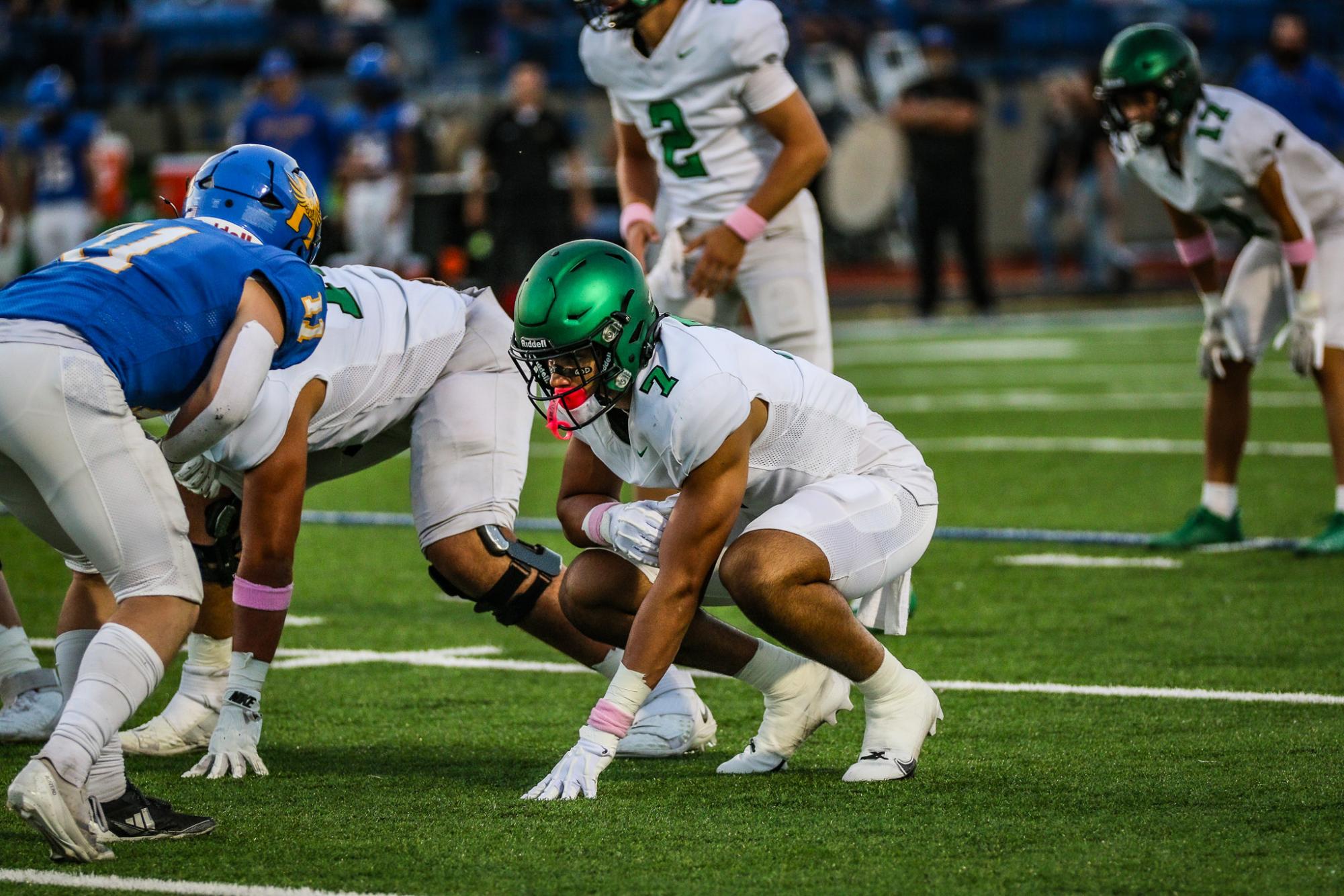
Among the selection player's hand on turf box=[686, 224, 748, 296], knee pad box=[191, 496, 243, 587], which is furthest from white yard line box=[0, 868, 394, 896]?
player's hand on turf box=[686, 224, 748, 296]

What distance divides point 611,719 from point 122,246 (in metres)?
1.30

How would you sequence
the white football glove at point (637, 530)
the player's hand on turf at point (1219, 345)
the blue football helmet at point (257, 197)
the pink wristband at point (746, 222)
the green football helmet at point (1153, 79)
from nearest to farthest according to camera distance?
the white football glove at point (637, 530), the blue football helmet at point (257, 197), the pink wristband at point (746, 222), the green football helmet at point (1153, 79), the player's hand on turf at point (1219, 345)

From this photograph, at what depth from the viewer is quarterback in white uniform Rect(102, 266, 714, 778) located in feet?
14.3

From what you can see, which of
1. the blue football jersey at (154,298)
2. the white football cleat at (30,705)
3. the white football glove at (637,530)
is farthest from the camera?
the white football cleat at (30,705)

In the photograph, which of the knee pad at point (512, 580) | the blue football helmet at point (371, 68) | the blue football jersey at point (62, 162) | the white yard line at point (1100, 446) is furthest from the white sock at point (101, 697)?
the blue football helmet at point (371, 68)

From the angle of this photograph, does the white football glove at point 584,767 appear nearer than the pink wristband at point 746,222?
Yes

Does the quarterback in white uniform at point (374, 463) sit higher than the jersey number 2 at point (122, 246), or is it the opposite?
the jersey number 2 at point (122, 246)

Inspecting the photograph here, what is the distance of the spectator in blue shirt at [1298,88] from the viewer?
1273cm

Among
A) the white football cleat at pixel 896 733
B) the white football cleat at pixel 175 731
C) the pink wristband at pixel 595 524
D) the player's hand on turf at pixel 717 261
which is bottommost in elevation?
the white football cleat at pixel 175 731

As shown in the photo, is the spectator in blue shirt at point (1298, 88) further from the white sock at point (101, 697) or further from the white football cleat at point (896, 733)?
the white sock at point (101, 697)

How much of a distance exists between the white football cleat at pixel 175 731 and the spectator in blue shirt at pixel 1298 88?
9.61m

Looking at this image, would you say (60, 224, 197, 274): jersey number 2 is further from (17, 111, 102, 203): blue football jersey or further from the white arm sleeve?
(17, 111, 102, 203): blue football jersey

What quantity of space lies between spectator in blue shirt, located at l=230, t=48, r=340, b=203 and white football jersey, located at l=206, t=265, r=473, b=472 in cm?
998

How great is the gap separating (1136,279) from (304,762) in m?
18.8
